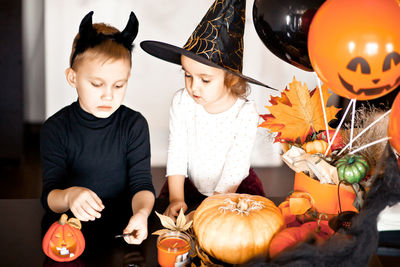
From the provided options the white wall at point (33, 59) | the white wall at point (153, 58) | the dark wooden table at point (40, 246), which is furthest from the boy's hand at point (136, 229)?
the white wall at point (33, 59)

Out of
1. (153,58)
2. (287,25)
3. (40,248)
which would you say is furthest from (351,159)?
(153,58)

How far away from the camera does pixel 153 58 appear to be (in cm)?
375

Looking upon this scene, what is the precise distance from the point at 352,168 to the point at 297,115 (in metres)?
0.23

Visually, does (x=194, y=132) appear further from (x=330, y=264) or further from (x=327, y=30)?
(x=330, y=264)

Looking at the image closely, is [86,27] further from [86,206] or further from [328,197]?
[328,197]

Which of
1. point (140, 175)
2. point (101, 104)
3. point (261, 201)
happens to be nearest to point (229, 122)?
point (140, 175)

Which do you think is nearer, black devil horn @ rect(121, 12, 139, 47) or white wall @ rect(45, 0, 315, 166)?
black devil horn @ rect(121, 12, 139, 47)

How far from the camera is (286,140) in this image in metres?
1.14

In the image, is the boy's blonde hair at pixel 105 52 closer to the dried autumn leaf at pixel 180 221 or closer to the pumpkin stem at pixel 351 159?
the dried autumn leaf at pixel 180 221

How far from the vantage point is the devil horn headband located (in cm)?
131

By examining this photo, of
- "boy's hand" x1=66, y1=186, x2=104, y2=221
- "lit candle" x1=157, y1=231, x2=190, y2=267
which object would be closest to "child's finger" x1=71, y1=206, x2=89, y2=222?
"boy's hand" x1=66, y1=186, x2=104, y2=221

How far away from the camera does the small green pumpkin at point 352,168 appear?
942mm

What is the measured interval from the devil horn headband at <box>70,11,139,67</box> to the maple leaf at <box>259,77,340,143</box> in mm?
541

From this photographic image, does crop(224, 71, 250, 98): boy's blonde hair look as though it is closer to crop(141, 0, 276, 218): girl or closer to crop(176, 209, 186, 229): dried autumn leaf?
crop(141, 0, 276, 218): girl
